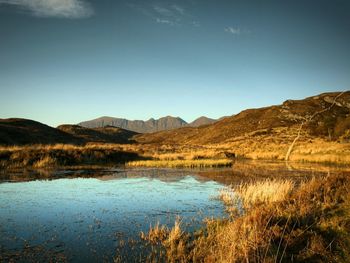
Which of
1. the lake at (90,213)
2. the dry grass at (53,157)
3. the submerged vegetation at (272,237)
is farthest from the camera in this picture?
the dry grass at (53,157)

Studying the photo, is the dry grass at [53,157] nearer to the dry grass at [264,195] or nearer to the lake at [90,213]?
the lake at [90,213]

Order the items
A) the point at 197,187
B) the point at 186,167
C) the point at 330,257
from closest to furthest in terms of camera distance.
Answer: the point at 330,257, the point at 197,187, the point at 186,167

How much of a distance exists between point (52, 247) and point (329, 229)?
7880 mm

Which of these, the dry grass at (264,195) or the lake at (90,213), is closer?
the lake at (90,213)

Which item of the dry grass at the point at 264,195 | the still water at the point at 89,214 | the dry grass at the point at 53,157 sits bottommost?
the still water at the point at 89,214

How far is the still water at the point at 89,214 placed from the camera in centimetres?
928

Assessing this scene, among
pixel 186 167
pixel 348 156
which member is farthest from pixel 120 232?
pixel 348 156

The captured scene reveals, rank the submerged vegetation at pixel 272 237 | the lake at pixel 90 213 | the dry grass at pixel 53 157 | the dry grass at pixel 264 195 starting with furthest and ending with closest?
the dry grass at pixel 53 157
the dry grass at pixel 264 195
the lake at pixel 90 213
the submerged vegetation at pixel 272 237

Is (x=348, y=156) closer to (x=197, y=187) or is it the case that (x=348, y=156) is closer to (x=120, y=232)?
(x=197, y=187)

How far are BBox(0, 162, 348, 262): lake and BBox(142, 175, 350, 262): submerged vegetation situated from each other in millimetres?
960

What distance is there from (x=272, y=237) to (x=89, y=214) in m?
7.28

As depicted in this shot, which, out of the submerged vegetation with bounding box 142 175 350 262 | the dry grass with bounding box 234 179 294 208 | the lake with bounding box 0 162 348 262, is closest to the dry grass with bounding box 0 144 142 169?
the lake with bounding box 0 162 348 262

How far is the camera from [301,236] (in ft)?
31.2

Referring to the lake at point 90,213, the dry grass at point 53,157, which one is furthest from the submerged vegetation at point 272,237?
the dry grass at point 53,157
